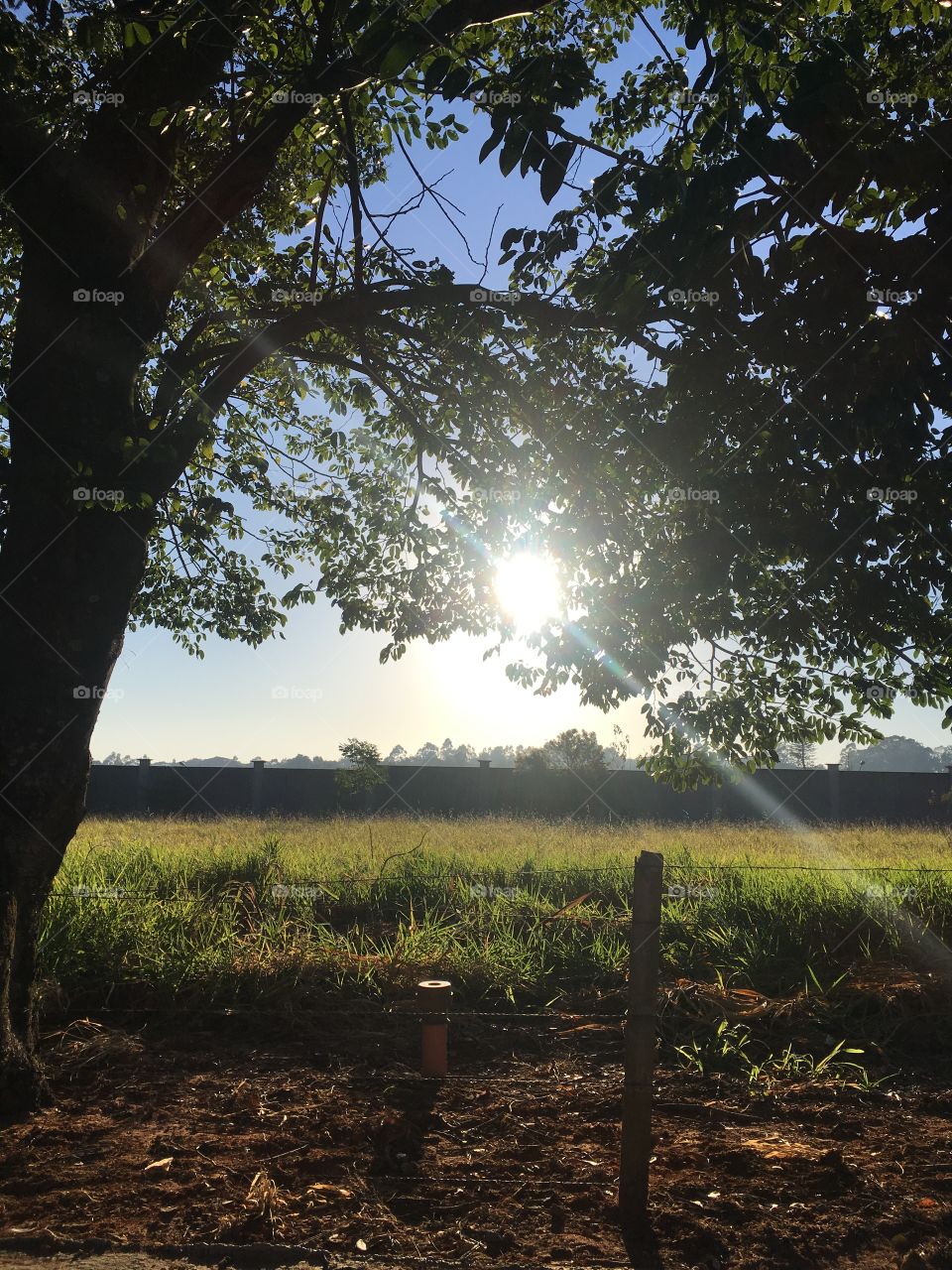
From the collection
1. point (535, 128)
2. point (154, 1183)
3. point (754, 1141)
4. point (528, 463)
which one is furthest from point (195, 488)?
point (754, 1141)

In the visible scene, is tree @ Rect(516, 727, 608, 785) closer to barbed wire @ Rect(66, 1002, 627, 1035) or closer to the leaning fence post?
barbed wire @ Rect(66, 1002, 627, 1035)

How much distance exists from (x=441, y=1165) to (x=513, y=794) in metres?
22.2

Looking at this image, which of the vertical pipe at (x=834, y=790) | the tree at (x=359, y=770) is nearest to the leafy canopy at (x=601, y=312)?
the tree at (x=359, y=770)

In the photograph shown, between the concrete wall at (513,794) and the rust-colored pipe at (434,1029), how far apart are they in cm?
1972

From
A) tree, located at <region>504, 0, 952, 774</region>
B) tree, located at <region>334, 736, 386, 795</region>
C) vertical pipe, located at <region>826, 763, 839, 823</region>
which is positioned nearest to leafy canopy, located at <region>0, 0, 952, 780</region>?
tree, located at <region>504, 0, 952, 774</region>

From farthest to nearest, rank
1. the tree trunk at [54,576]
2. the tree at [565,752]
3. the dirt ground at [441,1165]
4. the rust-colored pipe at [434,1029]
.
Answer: the tree at [565,752] < the rust-colored pipe at [434,1029] < the tree trunk at [54,576] < the dirt ground at [441,1165]

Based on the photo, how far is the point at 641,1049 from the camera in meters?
3.22

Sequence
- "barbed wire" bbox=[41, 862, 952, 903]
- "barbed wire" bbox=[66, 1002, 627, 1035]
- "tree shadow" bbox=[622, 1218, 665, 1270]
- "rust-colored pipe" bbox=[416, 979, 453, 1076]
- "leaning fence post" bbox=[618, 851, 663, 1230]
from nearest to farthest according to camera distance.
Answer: "tree shadow" bbox=[622, 1218, 665, 1270] < "leaning fence post" bbox=[618, 851, 663, 1230] < "rust-colored pipe" bbox=[416, 979, 453, 1076] < "barbed wire" bbox=[66, 1002, 627, 1035] < "barbed wire" bbox=[41, 862, 952, 903]

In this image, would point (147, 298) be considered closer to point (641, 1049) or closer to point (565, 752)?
point (641, 1049)

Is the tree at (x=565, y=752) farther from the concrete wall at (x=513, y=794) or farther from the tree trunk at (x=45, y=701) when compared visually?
the tree trunk at (x=45, y=701)

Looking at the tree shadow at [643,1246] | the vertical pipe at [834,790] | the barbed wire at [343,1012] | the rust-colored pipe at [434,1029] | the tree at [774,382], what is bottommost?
the barbed wire at [343,1012]

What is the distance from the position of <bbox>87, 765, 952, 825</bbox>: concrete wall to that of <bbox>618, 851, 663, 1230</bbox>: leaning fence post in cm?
2121

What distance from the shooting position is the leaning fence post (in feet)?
10.4

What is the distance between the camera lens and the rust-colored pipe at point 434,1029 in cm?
464
